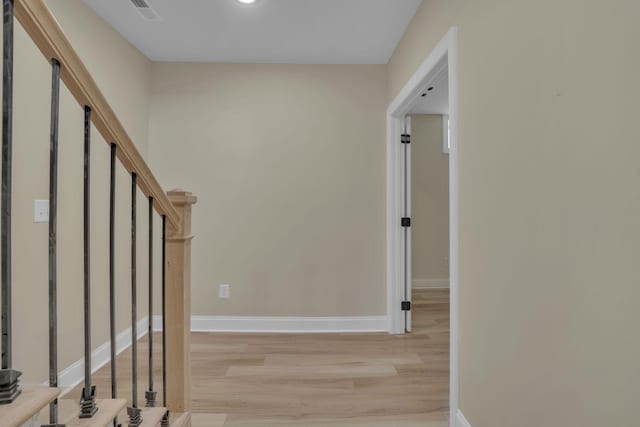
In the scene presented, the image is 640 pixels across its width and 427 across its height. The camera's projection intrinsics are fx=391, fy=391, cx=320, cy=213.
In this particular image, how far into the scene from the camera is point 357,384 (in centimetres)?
256

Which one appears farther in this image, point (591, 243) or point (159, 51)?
point (159, 51)

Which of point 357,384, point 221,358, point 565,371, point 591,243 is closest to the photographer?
point 591,243

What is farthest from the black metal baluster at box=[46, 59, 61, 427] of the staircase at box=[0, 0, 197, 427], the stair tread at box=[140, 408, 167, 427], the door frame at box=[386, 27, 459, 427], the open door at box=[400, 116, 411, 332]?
the open door at box=[400, 116, 411, 332]

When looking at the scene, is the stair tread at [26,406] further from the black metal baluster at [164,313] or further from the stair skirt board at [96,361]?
the stair skirt board at [96,361]

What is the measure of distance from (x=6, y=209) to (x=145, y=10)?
7.76ft

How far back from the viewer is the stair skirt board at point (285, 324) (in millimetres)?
3678

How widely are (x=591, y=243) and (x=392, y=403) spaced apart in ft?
5.48

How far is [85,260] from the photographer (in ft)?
3.87

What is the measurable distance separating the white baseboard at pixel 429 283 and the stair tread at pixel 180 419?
4115 mm

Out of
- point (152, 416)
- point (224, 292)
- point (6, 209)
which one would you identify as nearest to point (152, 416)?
point (152, 416)

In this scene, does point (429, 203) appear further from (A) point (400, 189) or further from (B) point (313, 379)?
(B) point (313, 379)

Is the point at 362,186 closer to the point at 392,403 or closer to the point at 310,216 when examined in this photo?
the point at 310,216

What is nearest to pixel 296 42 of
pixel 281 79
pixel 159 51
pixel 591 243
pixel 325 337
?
pixel 281 79

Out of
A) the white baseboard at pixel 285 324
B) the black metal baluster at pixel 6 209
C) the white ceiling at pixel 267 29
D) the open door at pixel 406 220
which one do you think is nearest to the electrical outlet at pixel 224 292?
the white baseboard at pixel 285 324
